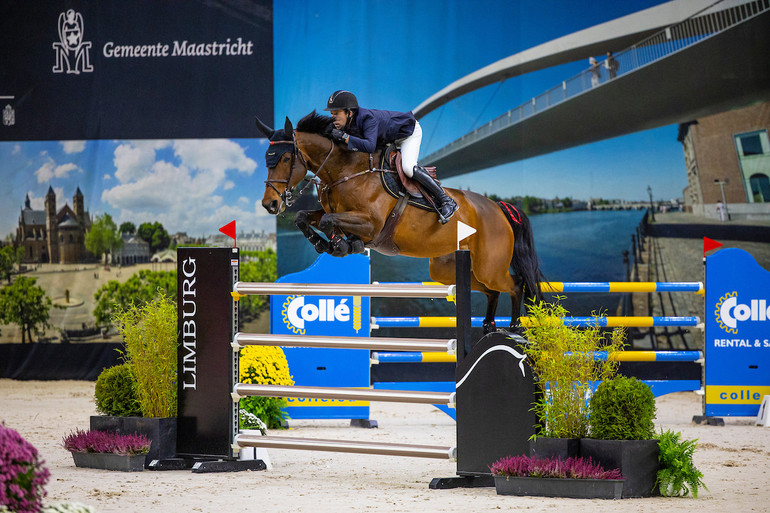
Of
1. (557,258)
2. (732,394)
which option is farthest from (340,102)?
(557,258)

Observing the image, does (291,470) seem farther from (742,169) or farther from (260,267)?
(742,169)

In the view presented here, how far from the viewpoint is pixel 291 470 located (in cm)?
401

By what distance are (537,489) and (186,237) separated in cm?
595

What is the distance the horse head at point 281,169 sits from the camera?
378 centimetres

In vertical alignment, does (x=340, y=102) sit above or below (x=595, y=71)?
below

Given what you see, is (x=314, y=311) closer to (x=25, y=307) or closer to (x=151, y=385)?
(x=151, y=385)

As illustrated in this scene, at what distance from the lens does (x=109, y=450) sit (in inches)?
152

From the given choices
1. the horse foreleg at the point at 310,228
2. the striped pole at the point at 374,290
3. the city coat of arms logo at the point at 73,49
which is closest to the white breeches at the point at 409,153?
the horse foreleg at the point at 310,228

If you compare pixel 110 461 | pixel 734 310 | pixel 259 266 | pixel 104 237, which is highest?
pixel 104 237

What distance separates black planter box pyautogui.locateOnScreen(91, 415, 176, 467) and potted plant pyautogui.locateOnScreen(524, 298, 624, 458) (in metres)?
1.86

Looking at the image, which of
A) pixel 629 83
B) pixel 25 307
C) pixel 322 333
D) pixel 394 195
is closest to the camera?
pixel 394 195

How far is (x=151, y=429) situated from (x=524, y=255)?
2.36 m

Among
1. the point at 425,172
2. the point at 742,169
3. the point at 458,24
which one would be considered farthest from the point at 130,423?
the point at 742,169

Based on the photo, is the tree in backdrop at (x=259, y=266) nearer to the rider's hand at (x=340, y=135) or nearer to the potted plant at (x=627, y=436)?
the rider's hand at (x=340, y=135)
